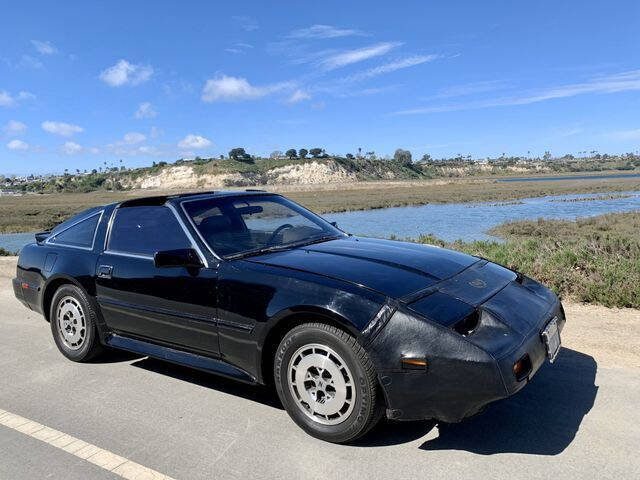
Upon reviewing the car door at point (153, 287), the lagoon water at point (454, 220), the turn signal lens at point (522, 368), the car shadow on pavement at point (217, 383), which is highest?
the car door at point (153, 287)

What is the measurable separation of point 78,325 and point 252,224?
194 cm

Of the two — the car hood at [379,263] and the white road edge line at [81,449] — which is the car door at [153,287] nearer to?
the car hood at [379,263]

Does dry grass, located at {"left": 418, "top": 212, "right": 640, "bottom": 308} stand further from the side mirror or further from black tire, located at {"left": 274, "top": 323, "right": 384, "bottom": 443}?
the side mirror

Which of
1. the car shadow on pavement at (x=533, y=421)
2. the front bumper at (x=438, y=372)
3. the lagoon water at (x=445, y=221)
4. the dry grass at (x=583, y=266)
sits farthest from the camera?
the lagoon water at (x=445, y=221)

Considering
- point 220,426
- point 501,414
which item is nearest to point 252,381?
point 220,426

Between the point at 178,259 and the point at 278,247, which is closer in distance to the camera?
the point at 178,259

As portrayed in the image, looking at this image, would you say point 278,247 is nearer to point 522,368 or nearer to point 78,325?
point 522,368

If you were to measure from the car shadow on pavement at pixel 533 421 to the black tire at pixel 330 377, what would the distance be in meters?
0.44

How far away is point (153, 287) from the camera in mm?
4266

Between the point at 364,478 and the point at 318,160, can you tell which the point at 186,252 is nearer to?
the point at 364,478


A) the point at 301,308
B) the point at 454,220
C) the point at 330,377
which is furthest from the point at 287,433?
the point at 454,220

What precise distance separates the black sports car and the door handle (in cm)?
1

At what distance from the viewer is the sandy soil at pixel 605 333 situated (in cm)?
468

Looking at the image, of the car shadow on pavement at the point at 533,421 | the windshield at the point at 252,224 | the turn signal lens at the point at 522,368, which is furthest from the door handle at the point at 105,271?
the turn signal lens at the point at 522,368
